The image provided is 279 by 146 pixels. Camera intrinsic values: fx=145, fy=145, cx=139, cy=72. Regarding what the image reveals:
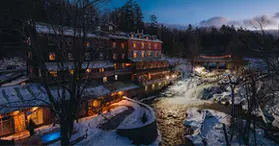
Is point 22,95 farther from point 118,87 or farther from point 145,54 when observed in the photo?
point 145,54

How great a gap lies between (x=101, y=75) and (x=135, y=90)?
24.8ft

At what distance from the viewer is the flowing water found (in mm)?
15982

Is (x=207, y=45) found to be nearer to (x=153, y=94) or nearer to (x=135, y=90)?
(x=153, y=94)

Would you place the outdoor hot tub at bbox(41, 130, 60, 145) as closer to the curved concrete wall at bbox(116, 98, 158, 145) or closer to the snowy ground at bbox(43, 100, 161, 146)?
the snowy ground at bbox(43, 100, 161, 146)

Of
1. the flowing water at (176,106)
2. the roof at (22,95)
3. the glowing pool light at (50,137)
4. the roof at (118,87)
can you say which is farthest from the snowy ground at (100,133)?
the roof at (118,87)

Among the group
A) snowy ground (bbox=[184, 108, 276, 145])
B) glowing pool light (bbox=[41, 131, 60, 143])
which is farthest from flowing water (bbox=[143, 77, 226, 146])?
glowing pool light (bbox=[41, 131, 60, 143])

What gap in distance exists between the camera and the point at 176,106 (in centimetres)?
2494

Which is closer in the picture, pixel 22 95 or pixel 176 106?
pixel 22 95

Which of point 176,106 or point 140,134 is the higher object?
point 140,134

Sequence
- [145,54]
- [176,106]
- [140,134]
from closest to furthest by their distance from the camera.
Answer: [140,134], [176,106], [145,54]

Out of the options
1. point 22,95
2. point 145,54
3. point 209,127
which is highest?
A: point 145,54

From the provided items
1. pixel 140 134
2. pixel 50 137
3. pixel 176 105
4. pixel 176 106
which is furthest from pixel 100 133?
pixel 176 105

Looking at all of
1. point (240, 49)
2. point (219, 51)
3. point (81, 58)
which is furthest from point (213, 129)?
point (219, 51)

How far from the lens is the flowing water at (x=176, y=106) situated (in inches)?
629
